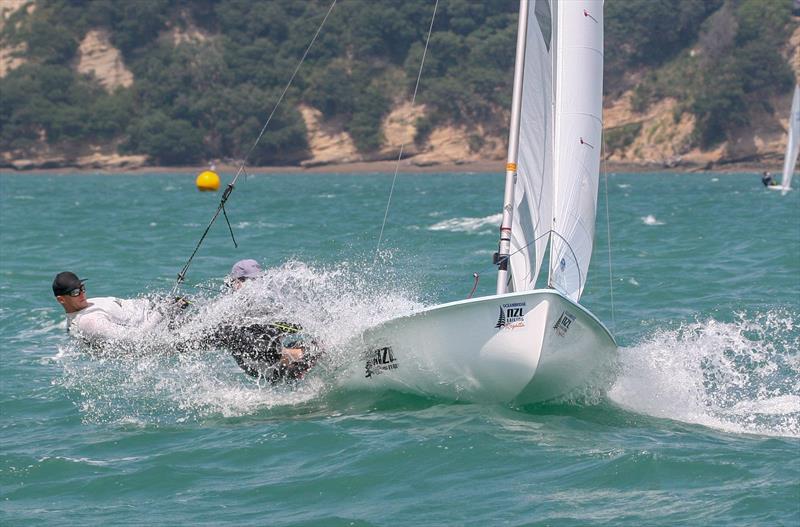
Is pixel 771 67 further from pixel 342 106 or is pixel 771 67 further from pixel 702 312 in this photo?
pixel 702 312

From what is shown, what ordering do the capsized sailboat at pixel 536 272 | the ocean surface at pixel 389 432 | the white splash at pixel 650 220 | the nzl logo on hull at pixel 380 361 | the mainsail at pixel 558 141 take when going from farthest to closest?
the white splash at pixel 650 220
the mainsail at pixel 558 141
the nzl logo on hull at pixel 380 361
the capsized sailboat at pixel 536 272
the ocean surface at pixel 389 432

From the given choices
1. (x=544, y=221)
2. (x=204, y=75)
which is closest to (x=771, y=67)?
(x=204, y=75)

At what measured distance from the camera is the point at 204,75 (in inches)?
3580

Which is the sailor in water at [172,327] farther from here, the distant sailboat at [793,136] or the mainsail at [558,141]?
the distant sailboat at [793,136]

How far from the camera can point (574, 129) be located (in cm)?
999

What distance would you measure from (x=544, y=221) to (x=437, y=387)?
156cm

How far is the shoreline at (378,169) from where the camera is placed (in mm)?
79062

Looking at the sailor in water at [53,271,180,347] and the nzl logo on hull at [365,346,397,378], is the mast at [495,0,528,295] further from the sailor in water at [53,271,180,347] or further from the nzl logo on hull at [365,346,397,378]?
the sailor in water at [53,271,180,347]

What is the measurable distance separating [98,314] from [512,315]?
9.89 ft

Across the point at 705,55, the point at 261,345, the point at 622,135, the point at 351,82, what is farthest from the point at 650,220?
the point at 705,55

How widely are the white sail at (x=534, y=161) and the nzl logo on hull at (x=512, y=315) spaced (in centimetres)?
89

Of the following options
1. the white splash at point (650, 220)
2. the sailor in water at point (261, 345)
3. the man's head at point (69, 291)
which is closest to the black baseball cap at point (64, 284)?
the man's head at point (69, 291)

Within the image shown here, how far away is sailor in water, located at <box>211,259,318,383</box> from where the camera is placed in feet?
31.9

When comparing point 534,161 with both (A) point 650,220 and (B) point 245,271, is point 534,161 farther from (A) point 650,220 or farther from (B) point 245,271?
(A) point 650,220
